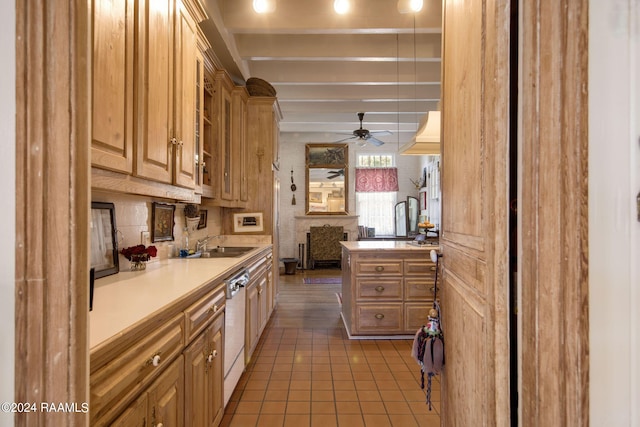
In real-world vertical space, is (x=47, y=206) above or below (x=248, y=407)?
above

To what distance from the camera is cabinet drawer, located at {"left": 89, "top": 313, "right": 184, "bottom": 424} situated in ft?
2.70

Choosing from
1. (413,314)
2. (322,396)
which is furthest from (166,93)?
(413,314)

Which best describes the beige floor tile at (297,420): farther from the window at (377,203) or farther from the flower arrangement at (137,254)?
the window at (377,203)

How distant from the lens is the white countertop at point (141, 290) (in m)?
0.98

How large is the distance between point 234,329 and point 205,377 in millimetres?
627

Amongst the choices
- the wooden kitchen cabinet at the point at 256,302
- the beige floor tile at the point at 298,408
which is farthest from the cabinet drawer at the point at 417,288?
the beige floor tile at the point at 298,408

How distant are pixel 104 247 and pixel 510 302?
1.84 m

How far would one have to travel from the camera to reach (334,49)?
412 cm

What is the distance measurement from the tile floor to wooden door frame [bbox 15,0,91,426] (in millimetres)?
1719

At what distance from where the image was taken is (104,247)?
5.75 ft

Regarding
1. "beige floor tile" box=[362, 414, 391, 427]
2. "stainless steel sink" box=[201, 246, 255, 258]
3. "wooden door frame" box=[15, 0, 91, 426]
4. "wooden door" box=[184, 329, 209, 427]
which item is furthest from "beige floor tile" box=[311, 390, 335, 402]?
"wooden door frame" box=[15, 0, 91, 426]

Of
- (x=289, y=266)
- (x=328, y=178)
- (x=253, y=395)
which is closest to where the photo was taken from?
(x=253, y=395)

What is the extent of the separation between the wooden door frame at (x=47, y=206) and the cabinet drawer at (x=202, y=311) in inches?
30.5

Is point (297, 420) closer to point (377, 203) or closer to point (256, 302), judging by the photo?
point (256, 302)
